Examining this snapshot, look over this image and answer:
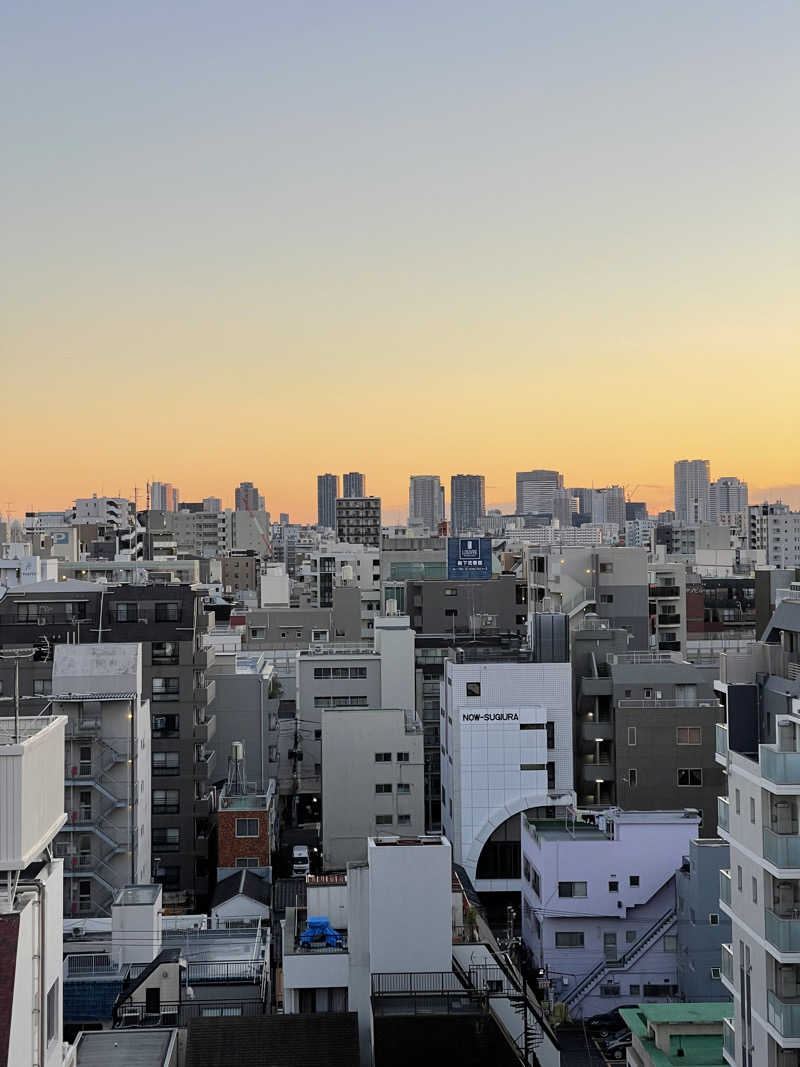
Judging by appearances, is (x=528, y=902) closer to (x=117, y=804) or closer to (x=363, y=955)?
(x=117, y=804)

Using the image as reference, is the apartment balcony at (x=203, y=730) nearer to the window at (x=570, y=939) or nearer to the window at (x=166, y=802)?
the window at (x=166, y=802)

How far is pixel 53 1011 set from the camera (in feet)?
29.6

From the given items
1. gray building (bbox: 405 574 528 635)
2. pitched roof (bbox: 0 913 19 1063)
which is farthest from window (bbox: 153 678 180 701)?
pitched roof (bbox: 0 913 19 1063)

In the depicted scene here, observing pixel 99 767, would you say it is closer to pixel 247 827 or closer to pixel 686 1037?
pixel 247 827

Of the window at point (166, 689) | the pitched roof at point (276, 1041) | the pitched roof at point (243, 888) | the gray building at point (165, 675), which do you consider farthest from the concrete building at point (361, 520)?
the pitched roof at point (276, 1041)

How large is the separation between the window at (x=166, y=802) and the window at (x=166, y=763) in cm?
57

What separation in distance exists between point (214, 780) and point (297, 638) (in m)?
29.6

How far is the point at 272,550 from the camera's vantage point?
163125mm

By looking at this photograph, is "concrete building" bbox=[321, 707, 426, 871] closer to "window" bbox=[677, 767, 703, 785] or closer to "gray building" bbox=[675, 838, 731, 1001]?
"window" bbox=[677, 767, 703, 785]

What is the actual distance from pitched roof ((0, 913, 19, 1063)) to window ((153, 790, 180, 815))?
27439 mm

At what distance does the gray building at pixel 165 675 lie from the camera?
3444 centimetres

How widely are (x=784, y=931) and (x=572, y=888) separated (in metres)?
15.3

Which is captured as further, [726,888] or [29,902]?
[726,888]

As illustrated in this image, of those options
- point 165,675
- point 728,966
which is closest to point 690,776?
point 165,675
